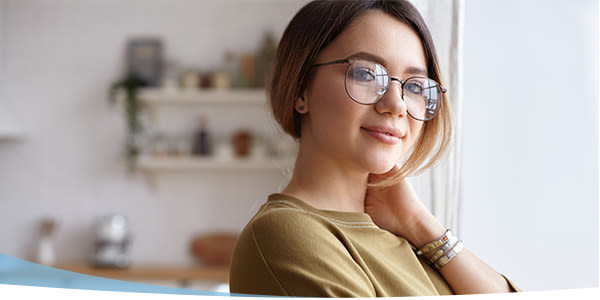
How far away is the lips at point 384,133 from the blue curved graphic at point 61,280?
0.32ft

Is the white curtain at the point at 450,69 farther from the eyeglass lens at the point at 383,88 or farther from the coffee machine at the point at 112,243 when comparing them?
the coffee machine at the point at 112,243

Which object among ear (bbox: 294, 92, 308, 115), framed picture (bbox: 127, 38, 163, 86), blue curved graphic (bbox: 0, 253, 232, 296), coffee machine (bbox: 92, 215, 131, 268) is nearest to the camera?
blue curved graphic (bbox: 0, 253, 232, 296)

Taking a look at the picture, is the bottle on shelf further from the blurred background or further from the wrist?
the wrist

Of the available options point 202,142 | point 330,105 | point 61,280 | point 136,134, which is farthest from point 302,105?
point 136,134

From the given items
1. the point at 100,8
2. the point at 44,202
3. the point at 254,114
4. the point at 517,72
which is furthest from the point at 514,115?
the point at 44,202

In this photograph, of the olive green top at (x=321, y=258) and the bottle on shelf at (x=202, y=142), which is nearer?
the olive green top at (x=321, y=258)

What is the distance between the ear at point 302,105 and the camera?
0.28m

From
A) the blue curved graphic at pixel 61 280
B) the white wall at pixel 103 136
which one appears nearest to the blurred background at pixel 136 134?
the white wall at pixel 103 136

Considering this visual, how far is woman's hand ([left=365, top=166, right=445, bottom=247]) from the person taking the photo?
0.31m

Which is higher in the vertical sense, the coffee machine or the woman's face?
the woman's face

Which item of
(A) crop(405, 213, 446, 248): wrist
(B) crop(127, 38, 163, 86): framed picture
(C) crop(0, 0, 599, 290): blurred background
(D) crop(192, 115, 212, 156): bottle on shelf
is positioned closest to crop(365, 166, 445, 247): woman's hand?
(A) crop(405, 213, 446, 248): wrist

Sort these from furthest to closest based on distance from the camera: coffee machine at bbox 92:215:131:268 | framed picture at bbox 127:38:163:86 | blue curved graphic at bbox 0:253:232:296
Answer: framed picture at bbox 127:38:163:86
coffee machine at bbox 92:215:131:268
blue curved graphic at bbox 0:253:232:296

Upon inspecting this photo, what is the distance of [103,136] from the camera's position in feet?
6.21

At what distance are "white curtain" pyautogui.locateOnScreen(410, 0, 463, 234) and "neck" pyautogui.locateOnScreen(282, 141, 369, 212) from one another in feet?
0.14
